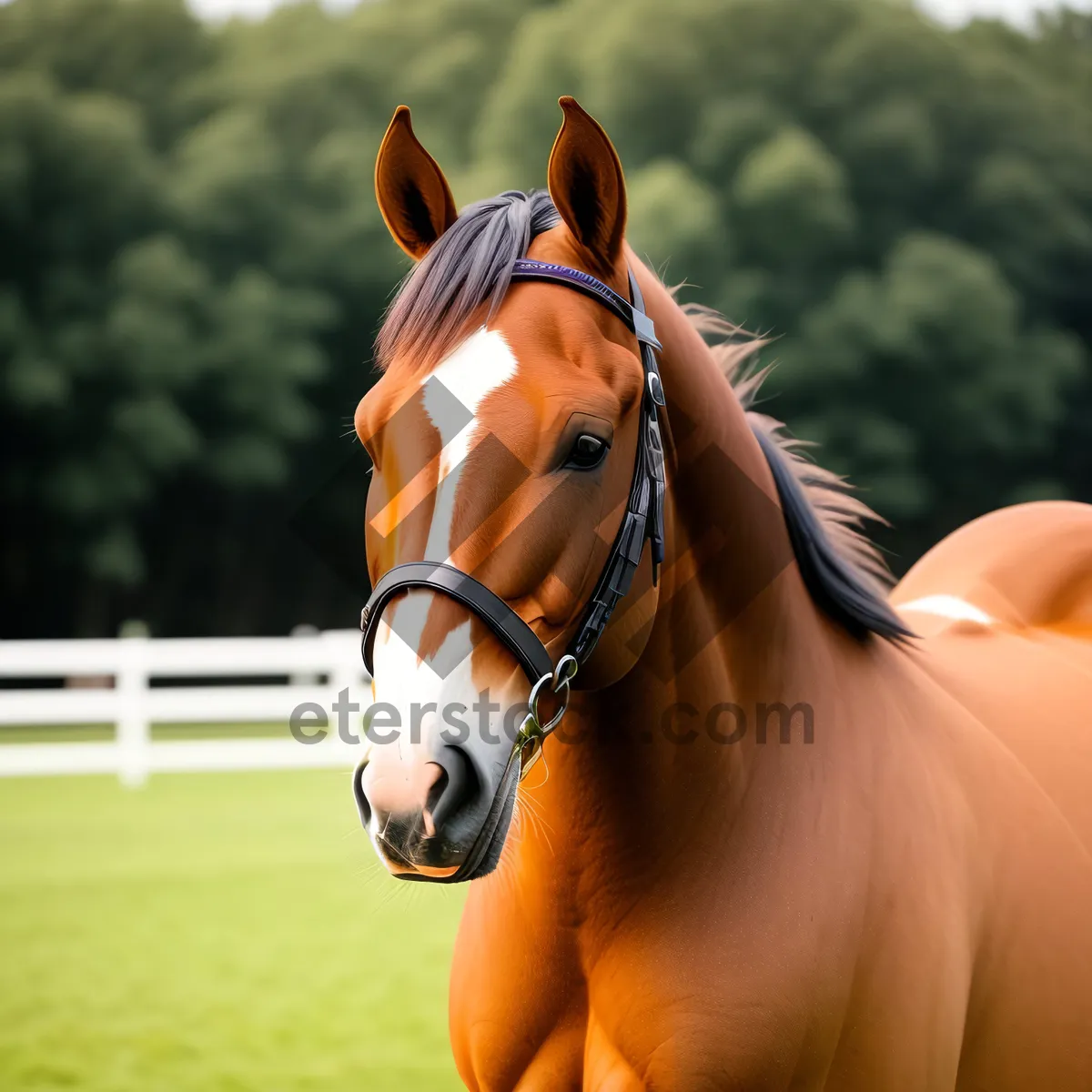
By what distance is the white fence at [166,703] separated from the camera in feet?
37.0

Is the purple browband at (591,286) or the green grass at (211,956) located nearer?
the purple browband at (591,286)

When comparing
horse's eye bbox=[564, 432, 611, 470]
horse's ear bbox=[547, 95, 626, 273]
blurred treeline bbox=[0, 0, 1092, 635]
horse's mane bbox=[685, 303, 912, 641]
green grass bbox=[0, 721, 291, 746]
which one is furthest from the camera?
blurred treeline bbox=[0, 0, 1092, 635]

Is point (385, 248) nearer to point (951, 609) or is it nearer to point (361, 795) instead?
point (951, 609)

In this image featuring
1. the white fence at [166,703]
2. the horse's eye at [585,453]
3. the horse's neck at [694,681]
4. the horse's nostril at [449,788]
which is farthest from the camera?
the white fence at [166,703]

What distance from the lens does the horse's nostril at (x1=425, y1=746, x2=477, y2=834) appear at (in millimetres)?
1691

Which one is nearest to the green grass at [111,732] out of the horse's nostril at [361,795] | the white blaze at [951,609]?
the white blaze at [951,609]

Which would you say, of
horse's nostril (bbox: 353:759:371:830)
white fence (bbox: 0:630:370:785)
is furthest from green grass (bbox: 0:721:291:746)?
horse's nostril (bbox: 353:759:371:830)

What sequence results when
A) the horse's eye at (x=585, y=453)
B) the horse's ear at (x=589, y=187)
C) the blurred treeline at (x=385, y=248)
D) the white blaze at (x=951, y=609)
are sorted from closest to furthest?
the horse's eye at (x=585, y=453), the horse's ear at (x=589, y=187), the white blaze at (x=951, y=609), the blurred treeline at (x=385, y=248)

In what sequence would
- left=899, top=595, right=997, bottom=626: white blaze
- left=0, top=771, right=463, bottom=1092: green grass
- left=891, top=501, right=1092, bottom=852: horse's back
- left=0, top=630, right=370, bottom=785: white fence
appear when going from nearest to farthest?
left=891, top=501, right=1092, bottom=852: horse's back
left=899, top=595, right=997, bottom=626: white blaze
left=0, top=771, right=463, bottom=1092: green grass
left=0, top=630, right=370, bottom=785: white fence

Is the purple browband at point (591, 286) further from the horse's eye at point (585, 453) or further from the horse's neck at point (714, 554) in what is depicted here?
the horse's eye at point (585, 453)

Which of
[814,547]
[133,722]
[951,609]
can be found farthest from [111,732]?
[814,547]

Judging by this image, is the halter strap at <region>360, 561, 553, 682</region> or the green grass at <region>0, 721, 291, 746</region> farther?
the green grass at <region>0, 721, 291, 746</region>

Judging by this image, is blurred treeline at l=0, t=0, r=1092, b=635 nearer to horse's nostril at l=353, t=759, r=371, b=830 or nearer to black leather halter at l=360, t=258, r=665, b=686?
black leather halter at l=360, t=258, r=665, b=686

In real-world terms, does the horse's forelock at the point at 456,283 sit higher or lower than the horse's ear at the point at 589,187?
lower
